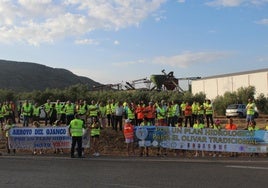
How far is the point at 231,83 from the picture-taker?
67875mm

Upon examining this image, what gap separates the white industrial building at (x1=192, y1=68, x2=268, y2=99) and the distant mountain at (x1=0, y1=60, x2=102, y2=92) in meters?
67.1

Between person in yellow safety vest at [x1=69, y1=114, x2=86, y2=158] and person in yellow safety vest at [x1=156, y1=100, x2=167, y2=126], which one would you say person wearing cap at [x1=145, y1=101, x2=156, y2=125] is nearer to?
person in yellow safety vest at [x1=156, y1=100, x2=167, y2=126]

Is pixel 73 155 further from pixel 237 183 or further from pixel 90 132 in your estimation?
pixel 237 183

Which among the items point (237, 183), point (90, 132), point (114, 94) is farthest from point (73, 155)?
point (114, 94)

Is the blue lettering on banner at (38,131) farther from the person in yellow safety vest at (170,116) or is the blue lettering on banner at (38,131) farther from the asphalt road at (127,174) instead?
the person in yellow safety vest at (170,116)

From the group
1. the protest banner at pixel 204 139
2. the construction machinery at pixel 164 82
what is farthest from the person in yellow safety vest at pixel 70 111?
the construction machinery at pixel 164 82

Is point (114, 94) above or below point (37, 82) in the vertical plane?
below

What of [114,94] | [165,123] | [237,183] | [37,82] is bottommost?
[237,183]

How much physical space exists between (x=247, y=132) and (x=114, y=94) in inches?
1906

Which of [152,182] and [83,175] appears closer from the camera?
[152,182]

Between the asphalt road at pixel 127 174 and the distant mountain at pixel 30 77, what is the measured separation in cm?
12022

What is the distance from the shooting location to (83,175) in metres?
13.2

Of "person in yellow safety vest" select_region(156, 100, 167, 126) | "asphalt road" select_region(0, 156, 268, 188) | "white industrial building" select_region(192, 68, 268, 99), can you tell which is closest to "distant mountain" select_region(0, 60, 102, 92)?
"white industrial building" select_region(192, 68, 268, 99)

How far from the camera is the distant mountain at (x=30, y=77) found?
146125 mm
